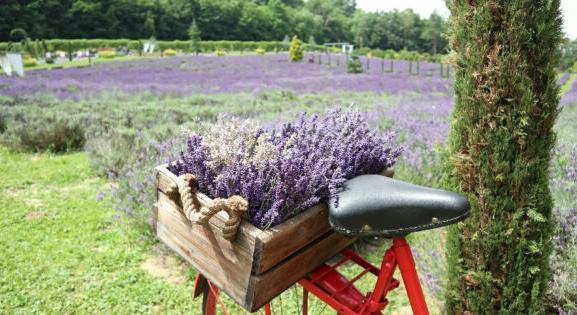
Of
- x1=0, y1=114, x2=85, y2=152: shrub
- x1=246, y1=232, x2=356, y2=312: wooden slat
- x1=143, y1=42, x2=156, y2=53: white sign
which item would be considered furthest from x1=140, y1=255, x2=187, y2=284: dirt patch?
x1=143, y1=42, x2=156, y2=53: white sign

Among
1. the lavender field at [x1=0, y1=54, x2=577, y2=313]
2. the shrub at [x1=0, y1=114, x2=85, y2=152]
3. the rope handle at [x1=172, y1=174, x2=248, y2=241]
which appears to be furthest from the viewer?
the shrub at [x1=0, y1=114, x2=85, y2=152]

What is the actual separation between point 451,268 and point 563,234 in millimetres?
1457

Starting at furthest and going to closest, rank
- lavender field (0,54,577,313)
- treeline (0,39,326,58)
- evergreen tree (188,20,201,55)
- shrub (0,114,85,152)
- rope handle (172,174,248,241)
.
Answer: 1. evergreen tree (188,20,201,55)
2. treeline (0,39,326,58)
3. shrub (0,114,85,152)
4. lavender field (0,54,577,313)
5. rope handle (172,174,248,241)

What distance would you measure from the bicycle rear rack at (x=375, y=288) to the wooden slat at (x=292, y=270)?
11 cm

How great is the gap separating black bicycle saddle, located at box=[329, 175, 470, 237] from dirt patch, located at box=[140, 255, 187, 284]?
2.85 meters

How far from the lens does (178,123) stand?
8914 mm

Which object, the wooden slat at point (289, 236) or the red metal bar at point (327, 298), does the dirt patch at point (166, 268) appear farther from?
the wooden slat at point (289, 236)

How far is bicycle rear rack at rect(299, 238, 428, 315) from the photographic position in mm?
1629

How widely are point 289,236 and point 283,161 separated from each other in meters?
0.33

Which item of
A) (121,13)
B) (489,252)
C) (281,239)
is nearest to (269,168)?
(281,239)

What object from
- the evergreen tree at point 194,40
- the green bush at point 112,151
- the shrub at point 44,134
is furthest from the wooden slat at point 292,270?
the evergreen tree at point 194,40

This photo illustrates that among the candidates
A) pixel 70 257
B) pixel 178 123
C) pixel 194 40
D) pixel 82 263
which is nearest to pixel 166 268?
pixel 82 263

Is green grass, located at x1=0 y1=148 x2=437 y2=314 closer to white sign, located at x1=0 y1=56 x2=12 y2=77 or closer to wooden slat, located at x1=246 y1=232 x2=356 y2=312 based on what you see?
wooden slat, located at x1=246 y1=232 x2=356 y2=312

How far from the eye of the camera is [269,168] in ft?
5.68
